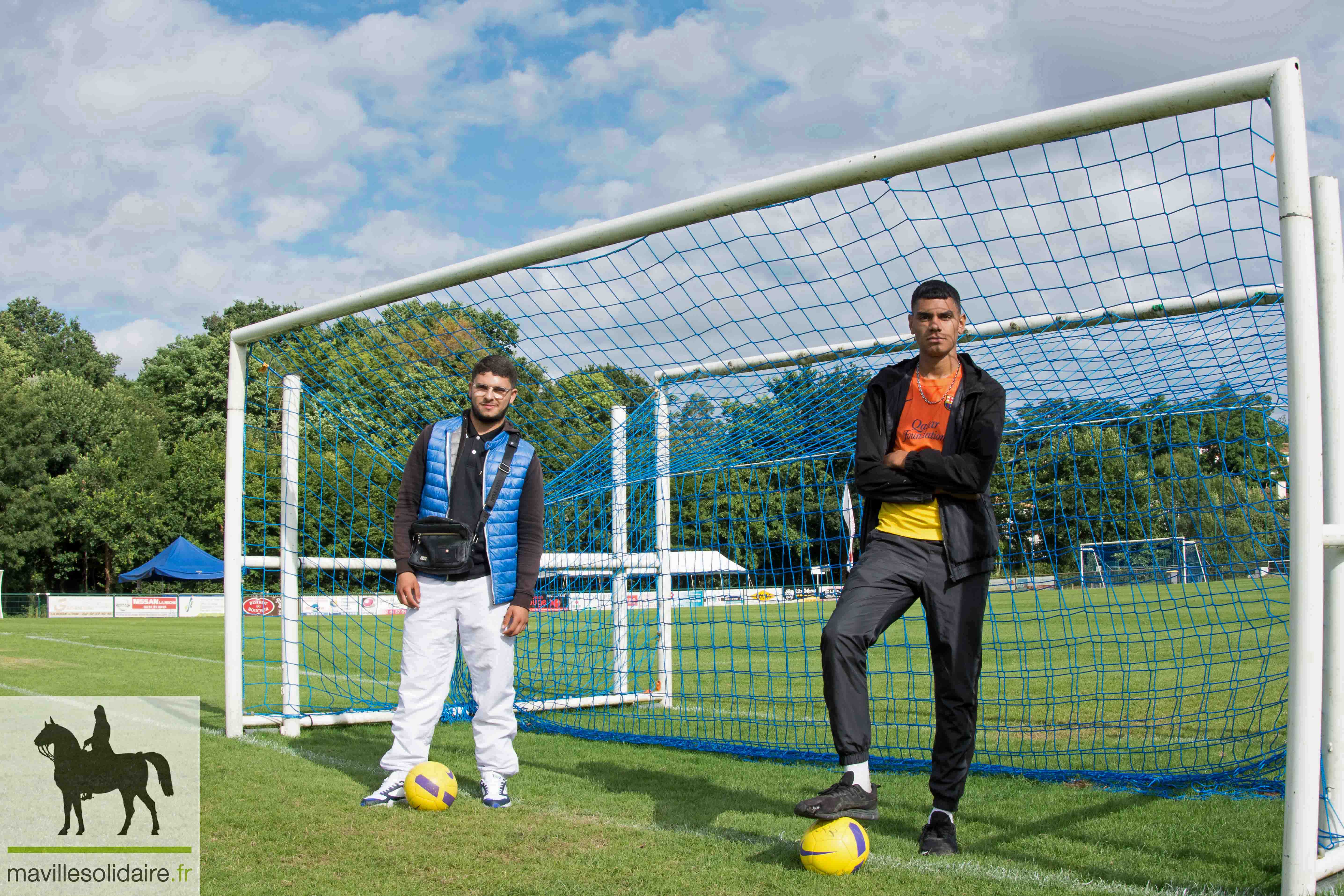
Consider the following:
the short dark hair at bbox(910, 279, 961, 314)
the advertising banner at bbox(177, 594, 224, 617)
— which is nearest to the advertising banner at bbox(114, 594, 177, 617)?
the advertising banner at bbox(177, 594, 224, 617)

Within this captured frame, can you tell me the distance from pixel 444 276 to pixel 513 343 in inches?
24.0

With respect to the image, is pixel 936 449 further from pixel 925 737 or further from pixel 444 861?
pixel 925 737

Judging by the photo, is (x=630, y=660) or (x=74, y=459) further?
(x=74, y=459)

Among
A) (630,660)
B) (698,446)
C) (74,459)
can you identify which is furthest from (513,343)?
(74,459)

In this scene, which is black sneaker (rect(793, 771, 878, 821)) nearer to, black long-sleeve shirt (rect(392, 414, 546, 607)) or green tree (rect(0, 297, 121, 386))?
black long-sleeve shirt (rect(392, 414, 546, 607))

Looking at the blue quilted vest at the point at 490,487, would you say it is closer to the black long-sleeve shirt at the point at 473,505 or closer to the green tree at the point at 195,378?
the black long-sleeve shirt at the point at 473,505

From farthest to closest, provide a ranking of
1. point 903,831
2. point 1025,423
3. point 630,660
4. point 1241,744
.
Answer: point 630,660 → point 1025,423 → point 1241,744 → point 903,831

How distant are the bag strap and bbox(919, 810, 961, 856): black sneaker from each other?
2.17 meters

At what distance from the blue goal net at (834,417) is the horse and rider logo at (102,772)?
2622mm

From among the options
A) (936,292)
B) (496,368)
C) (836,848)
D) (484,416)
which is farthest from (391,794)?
(936,292)

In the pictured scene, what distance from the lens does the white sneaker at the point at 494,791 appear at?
4.32 metres

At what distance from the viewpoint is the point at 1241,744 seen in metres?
5.45

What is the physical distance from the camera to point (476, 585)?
4.50m

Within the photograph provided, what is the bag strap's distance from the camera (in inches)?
177
